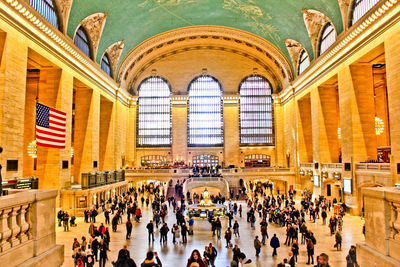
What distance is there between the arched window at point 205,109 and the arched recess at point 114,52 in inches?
450

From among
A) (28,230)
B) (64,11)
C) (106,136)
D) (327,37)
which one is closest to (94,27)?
(64,11)

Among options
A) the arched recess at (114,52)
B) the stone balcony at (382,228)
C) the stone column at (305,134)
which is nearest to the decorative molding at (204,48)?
the arched recess at (114,52)

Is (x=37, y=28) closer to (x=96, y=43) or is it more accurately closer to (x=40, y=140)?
(x=40, y=140)

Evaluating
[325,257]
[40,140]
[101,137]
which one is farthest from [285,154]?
[325,257]

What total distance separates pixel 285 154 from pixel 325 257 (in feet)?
106

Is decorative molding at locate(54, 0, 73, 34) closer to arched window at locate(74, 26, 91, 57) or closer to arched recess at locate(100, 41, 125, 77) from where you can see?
arched window at locate(74, 26, 91, 57)

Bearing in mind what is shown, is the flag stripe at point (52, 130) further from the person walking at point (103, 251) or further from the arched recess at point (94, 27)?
the arched recess at point (94, 27)

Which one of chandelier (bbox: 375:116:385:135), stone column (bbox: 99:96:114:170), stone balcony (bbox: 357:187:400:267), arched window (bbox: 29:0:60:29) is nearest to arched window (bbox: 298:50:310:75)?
chandelier (bbox: 375:116:385:135)

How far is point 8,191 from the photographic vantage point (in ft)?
16.7

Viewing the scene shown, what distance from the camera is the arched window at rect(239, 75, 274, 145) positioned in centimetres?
3922

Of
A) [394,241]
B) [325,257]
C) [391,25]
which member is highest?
[391,25]

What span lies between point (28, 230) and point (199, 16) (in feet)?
98.7

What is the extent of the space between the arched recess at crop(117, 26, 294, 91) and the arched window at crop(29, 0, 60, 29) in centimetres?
1342

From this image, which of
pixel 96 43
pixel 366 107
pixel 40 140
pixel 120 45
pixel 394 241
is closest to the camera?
Answer: pixel 394 241
